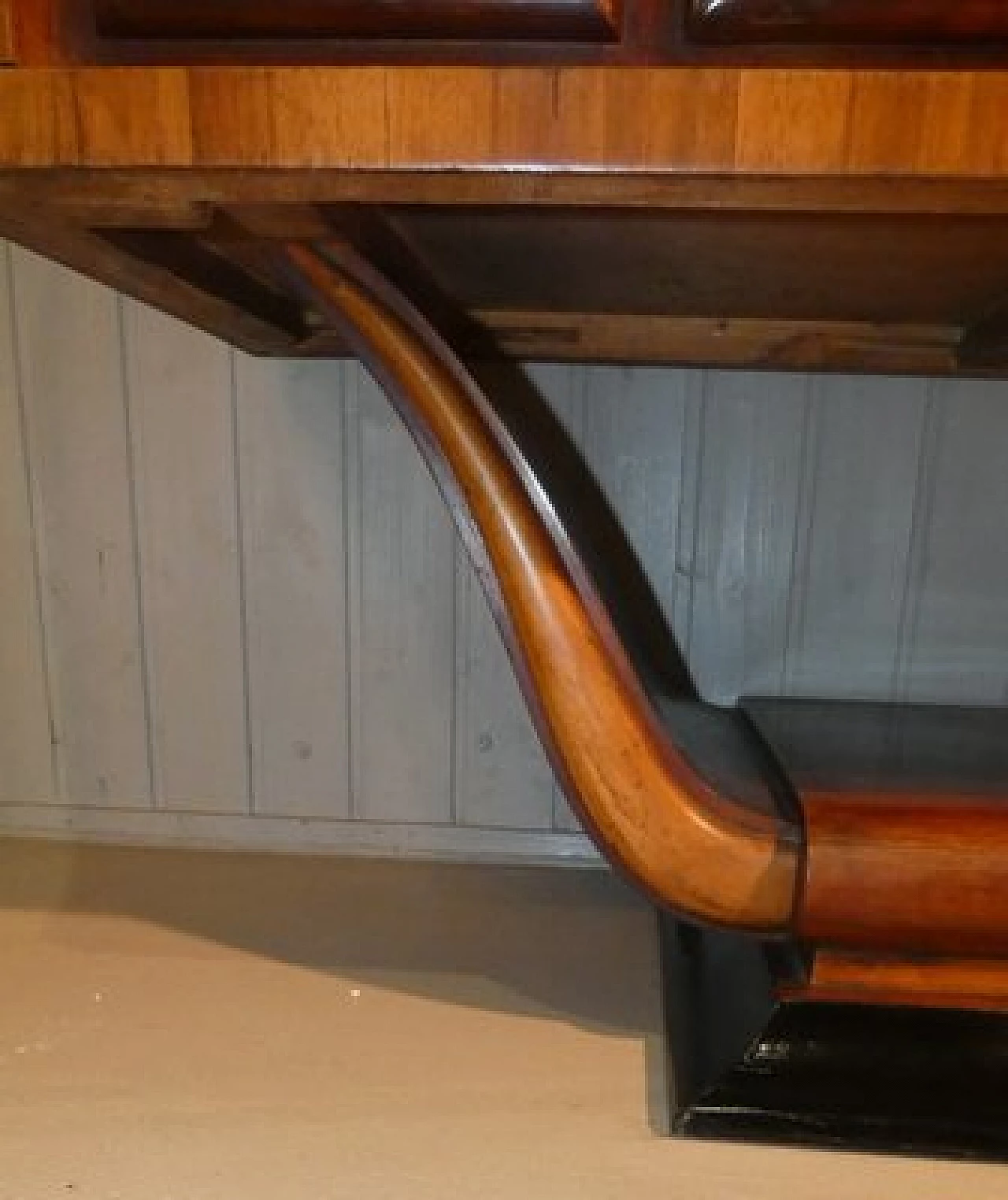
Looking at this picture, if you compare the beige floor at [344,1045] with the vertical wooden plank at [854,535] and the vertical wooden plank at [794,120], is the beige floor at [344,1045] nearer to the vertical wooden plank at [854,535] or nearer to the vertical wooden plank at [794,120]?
the vertical wooden plank at [854,535]

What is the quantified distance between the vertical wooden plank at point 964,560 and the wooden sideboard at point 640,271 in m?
0.06

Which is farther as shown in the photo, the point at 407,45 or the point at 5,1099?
the point at 5,1099

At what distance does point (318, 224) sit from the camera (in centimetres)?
48

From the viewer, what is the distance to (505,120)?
0.38 meters

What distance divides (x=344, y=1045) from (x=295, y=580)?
0.42m

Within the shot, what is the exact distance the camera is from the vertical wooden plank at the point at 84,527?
0.91 m

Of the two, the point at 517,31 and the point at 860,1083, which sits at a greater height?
the point at 517,31

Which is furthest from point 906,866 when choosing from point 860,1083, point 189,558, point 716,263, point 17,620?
point 17,620

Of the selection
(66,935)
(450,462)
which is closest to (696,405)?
(450,462)

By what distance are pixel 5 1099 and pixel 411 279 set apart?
0.57 m

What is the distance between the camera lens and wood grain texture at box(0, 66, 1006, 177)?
A: 372mm

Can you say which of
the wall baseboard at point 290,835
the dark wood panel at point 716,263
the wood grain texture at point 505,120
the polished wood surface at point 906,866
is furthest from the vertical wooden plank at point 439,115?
the wall baseboard at point 290,835

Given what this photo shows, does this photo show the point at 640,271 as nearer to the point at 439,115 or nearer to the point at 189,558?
the point at 439,115

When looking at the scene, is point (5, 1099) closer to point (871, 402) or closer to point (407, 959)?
point (407, 959)
